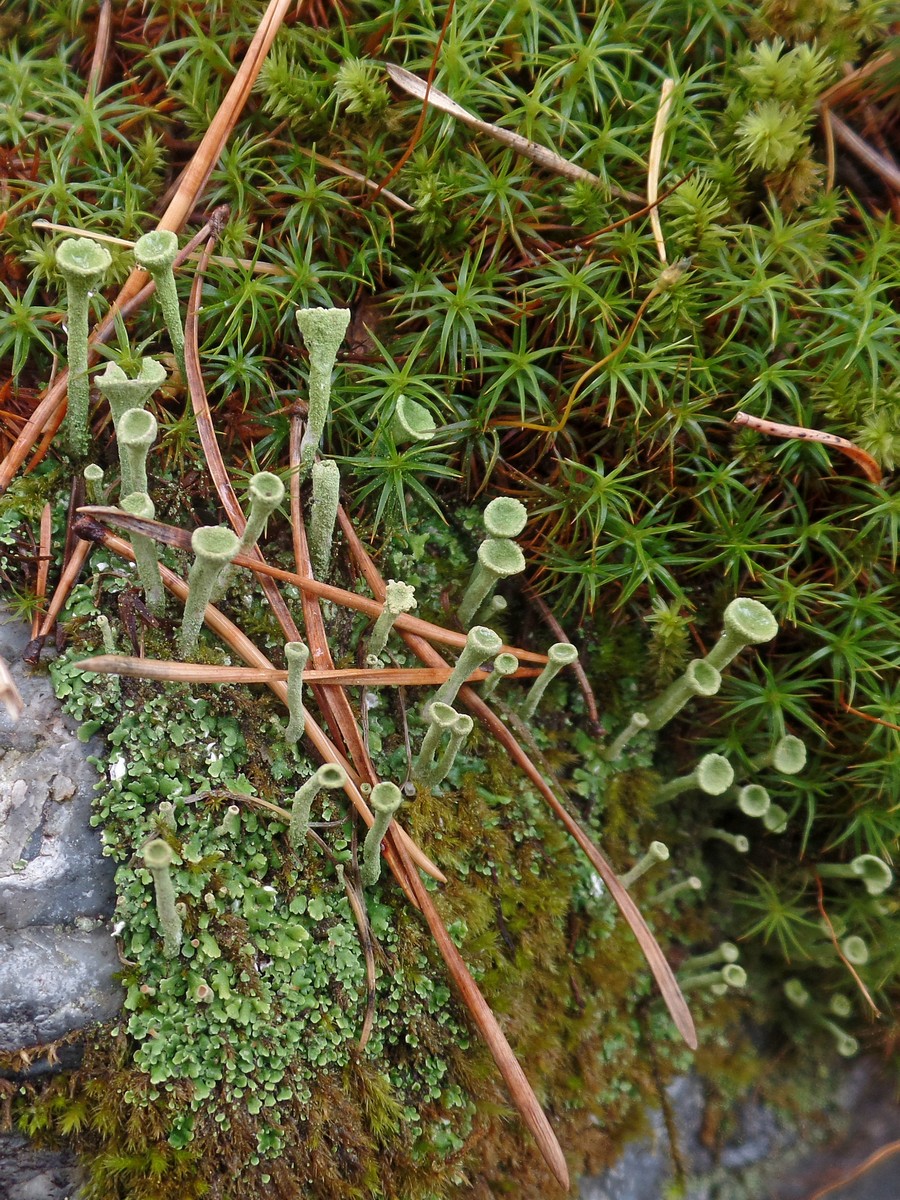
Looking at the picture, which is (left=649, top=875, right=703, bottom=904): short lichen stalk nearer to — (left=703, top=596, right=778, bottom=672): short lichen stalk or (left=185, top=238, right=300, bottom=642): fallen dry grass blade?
(left=703, top=596, right=778, bottom=672): short lichen stalk

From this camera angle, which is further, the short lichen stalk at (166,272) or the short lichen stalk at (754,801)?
the short lichen stalk at (754,801)

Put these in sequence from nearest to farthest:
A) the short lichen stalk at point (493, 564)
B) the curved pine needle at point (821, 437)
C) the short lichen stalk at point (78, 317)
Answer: the short lichen stalk at point (78, 317) < the short lichen stalk at point (493, 564) < the curved pine needle at point (821, 437)

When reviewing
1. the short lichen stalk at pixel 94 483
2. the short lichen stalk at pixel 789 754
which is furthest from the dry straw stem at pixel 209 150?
the short lichen stalk at pixel 789 754

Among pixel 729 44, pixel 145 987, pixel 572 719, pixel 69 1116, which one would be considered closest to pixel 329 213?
pixel 729 44

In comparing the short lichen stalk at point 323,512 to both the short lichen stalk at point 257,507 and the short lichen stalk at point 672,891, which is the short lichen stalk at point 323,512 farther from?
the short lichen stalk at point 672,891

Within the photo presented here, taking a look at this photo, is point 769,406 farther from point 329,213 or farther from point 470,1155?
point 470,1155

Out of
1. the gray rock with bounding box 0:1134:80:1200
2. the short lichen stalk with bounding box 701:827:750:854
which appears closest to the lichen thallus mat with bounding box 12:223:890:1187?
the short lichen stalk with bounding box 701:827:750:854

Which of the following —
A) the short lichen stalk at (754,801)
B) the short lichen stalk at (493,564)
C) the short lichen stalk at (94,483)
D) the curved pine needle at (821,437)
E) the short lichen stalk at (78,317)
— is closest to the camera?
the short lichen stalk at (78,317)
